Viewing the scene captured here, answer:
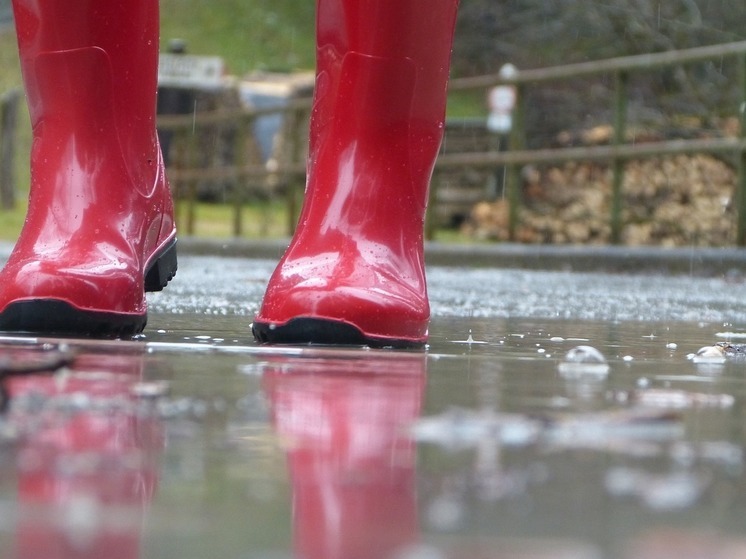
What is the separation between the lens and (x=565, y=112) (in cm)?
1138

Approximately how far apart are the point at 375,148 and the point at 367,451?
3.00 feet

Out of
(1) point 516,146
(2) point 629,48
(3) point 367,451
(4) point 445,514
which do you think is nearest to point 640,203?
(1) point 516,146

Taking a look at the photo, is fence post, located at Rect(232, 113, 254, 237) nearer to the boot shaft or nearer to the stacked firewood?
the stacked firewood

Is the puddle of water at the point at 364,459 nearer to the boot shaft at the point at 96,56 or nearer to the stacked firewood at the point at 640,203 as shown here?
the boot shaft at the point at 96,56

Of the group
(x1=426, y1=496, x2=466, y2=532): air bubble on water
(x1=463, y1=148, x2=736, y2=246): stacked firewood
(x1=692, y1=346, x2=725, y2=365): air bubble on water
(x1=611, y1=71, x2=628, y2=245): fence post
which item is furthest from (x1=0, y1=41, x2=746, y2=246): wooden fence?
(x1=426, y1=496, x2=466, y2=532): air bubble on water

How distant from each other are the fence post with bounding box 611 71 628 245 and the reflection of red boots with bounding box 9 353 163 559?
19.5 ft

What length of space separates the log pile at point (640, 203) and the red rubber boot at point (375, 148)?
6.13m

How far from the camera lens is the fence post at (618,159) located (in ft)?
22.8

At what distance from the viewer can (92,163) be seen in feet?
5.60

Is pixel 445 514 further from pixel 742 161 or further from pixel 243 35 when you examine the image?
pixel 243 35

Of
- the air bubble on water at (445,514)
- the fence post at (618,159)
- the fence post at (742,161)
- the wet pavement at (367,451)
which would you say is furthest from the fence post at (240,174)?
the air bubble on water at (445,514)

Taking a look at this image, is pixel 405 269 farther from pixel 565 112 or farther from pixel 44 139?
pixel 565 112

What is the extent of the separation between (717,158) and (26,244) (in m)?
7.37

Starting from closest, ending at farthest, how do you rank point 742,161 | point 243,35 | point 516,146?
point 742,161 → point 516,146 → point 243,35
